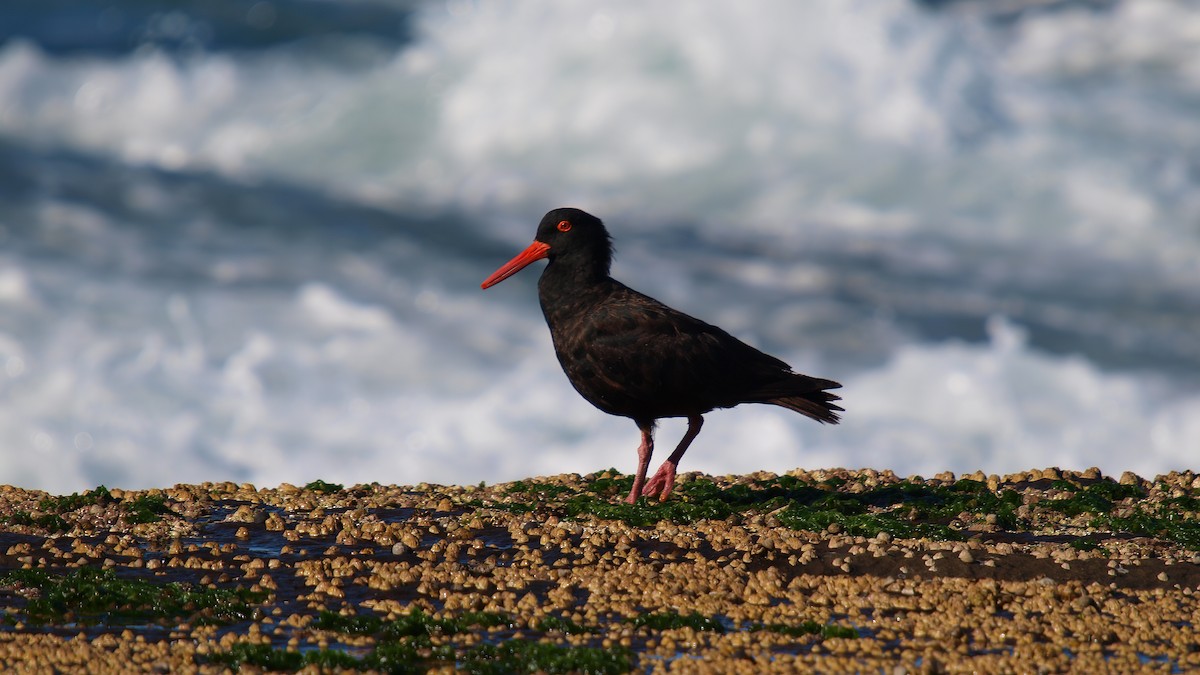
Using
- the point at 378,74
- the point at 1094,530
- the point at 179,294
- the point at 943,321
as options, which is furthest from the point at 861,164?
the point at 1094,530

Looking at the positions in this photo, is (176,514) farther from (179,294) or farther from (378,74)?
(378,74)

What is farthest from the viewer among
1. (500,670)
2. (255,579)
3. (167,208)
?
(167,208)

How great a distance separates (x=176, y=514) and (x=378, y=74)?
1911 cm

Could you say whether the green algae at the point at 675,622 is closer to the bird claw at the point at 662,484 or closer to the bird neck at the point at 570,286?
the bird claw at the point at 662,484

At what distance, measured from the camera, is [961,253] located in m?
23.3

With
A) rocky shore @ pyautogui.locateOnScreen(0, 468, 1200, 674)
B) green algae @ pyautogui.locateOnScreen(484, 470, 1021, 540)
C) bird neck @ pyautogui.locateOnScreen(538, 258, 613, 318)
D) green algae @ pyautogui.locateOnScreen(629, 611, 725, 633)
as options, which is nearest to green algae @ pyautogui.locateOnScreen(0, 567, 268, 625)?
rocky shore @ pyautogui.locateOnScreen(0, 468, 1200, 674)

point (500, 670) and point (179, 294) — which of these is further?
point (179, 294)

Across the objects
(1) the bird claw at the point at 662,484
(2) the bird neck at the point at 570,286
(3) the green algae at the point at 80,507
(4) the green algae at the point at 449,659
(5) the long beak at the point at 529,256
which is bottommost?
(4) the green algae at the point at 449,659

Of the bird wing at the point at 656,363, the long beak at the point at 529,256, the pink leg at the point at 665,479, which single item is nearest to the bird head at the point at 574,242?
the long beak at the point at 529,256

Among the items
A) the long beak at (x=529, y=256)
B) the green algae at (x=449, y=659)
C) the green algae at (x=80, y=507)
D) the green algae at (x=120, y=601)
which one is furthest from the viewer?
the long beak at (x=529, y=256)

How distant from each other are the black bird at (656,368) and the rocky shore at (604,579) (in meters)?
0.62

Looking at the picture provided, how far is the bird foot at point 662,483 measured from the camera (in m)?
8.90

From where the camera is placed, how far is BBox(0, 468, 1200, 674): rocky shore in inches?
222

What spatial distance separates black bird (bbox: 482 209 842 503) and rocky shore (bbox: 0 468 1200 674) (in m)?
0.62
